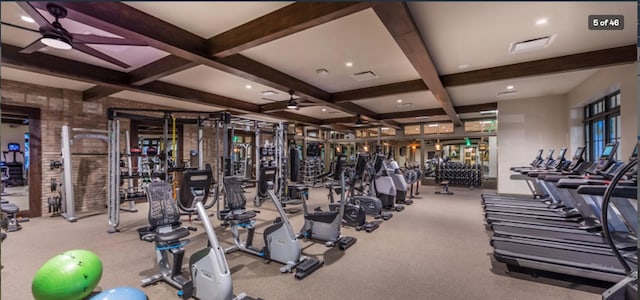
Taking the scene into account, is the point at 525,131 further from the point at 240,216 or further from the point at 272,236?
the point at 240,216

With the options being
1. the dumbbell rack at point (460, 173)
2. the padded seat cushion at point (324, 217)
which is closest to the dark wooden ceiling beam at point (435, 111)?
the dumbbell rack at point (460, 173)

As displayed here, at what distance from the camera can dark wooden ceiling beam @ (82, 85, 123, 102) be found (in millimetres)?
5703

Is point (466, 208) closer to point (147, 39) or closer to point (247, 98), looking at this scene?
point (247, 98)

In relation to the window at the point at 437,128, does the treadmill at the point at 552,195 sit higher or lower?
lower

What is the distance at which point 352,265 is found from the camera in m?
3.24

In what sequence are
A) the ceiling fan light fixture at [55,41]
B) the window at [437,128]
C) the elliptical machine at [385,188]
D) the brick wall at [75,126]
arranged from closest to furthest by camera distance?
the ceiling fan light fixture at [55,41] → the brick wall at [75,126] → the elliptical machine at [385,188] → the window at [437,128]

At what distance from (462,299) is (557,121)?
23.0 feet

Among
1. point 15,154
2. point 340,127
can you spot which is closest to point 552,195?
point 340,127

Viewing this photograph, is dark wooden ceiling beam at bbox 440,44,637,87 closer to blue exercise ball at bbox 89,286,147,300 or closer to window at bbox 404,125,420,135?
blue exercise ball at bbox 89,286,147,300

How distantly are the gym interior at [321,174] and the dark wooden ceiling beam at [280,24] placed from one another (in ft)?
0.08

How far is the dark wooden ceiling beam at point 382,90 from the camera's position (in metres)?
5.84

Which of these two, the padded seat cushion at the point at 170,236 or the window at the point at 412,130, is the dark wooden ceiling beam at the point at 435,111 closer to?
the window at the point at 412,130

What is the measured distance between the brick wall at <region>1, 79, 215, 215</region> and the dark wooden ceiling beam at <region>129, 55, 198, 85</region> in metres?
2.15

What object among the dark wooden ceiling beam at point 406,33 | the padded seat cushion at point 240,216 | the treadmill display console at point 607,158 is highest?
the dark wooden ceiling beam at point 406,33
